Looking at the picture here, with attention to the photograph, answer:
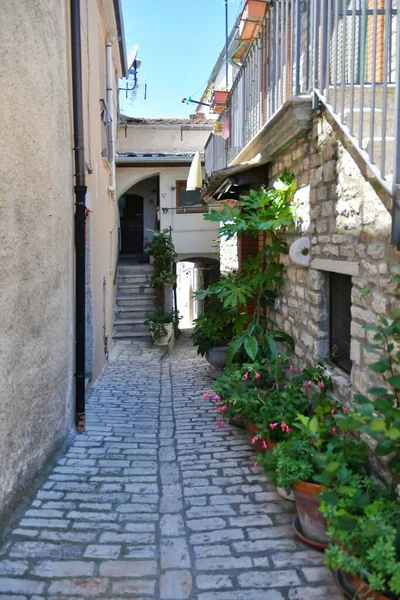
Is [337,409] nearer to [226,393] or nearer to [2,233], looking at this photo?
[226,393]

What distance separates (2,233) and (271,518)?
9.11 feet

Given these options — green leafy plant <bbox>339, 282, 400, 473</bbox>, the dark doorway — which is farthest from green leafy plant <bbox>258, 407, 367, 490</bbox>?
the dark doorway

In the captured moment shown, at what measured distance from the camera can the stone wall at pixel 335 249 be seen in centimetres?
331

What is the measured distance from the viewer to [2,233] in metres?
3.57

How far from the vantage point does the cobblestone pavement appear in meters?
3.06

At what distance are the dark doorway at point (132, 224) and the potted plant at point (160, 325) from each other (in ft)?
23.1

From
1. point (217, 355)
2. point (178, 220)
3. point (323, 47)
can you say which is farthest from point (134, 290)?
point (323, 47)

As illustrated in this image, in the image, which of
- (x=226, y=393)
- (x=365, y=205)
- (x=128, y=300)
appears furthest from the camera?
(x=128, y=300)

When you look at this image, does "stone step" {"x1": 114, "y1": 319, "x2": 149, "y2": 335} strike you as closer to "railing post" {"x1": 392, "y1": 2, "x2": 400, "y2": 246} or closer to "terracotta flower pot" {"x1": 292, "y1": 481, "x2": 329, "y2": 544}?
"terracotta flower pot" {"x1": 292, "y1": 481, "x2": 329, "y2": 544}

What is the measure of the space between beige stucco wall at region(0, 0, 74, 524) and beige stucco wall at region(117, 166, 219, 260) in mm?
11085

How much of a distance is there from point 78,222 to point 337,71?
3.00 m

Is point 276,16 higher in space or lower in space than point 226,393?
higher

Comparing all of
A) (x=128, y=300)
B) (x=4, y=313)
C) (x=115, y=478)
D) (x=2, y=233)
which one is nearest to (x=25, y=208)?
(x=2, y=233)

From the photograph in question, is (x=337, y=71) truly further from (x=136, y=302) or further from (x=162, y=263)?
(x=136, y=302)
